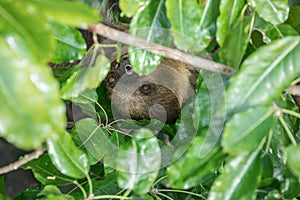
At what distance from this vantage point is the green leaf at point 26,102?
38cm

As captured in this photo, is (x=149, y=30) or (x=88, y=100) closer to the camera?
(x=149, y=30)

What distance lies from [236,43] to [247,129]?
0.42 ft

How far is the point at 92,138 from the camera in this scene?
2.85 ft

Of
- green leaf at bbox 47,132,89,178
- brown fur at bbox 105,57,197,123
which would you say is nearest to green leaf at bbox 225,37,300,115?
green leaf at bbox 47,132,89,178

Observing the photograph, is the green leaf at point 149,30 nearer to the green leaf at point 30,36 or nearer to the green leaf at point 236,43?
the green leaf at point 236,43

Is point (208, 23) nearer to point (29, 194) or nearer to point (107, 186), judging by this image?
point (107, 186)

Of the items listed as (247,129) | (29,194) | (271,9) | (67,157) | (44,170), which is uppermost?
(271,9)

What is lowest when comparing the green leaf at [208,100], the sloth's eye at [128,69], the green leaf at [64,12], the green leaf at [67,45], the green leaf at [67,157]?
the sloth's eye at [128,69]

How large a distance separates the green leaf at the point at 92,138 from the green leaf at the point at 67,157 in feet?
0.56

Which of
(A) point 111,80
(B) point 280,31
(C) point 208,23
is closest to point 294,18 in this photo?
(B) point 280,31

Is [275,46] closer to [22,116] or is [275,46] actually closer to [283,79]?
[283,79]

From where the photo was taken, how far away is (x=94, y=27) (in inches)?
21.9

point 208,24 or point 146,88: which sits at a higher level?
point 208,24

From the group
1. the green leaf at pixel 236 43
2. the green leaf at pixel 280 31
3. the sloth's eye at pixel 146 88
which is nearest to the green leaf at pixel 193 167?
the green leaf at pixel 236 43
